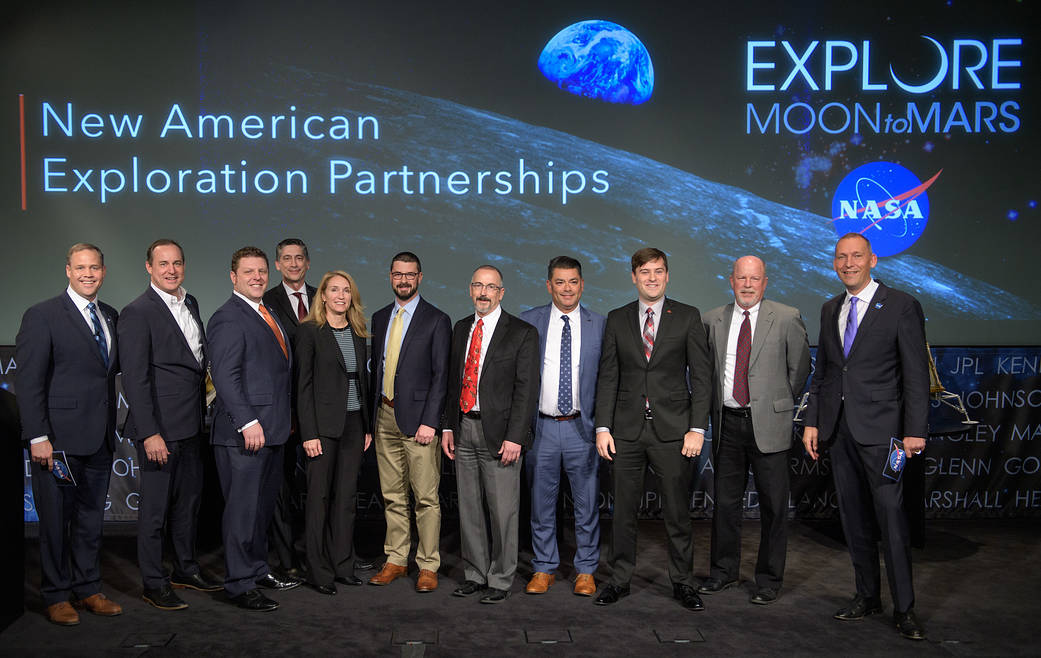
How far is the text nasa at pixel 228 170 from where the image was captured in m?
6.04

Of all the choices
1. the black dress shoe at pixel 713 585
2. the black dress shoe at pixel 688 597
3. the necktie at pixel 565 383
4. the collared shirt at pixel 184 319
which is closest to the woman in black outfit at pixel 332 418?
the collared shirt at pixel 184 319

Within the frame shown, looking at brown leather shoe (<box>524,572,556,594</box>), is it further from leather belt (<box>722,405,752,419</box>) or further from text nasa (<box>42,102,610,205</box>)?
text nasa (<box>42,102,610,205</box>)

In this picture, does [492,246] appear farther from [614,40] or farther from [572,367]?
[572,367]

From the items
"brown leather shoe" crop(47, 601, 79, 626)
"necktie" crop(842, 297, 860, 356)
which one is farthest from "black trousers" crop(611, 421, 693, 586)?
"brown leather shoe" crop(47, 601, 79, 626)

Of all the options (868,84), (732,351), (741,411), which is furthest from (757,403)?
(868,84)

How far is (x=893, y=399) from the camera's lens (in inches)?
140

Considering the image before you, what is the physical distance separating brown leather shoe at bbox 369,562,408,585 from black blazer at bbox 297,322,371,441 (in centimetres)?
78

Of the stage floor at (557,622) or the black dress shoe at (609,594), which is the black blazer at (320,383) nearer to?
the stage floor at (557,622)

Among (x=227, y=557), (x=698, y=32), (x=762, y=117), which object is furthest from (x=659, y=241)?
(x=227, y=557)

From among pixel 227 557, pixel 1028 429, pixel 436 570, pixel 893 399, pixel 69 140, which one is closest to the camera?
pixel 893 399

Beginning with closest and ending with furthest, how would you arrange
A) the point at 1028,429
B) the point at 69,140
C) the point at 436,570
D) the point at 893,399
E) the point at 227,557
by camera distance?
1. the point at 893,399
2. the point at 227,557
3. the point at 436,570
4. the point at 1028,429
5. the point at 69,140

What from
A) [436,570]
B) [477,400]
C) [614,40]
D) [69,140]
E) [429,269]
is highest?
[614,40]

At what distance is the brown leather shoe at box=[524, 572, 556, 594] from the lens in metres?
3.97

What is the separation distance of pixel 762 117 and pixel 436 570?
4136 mm
